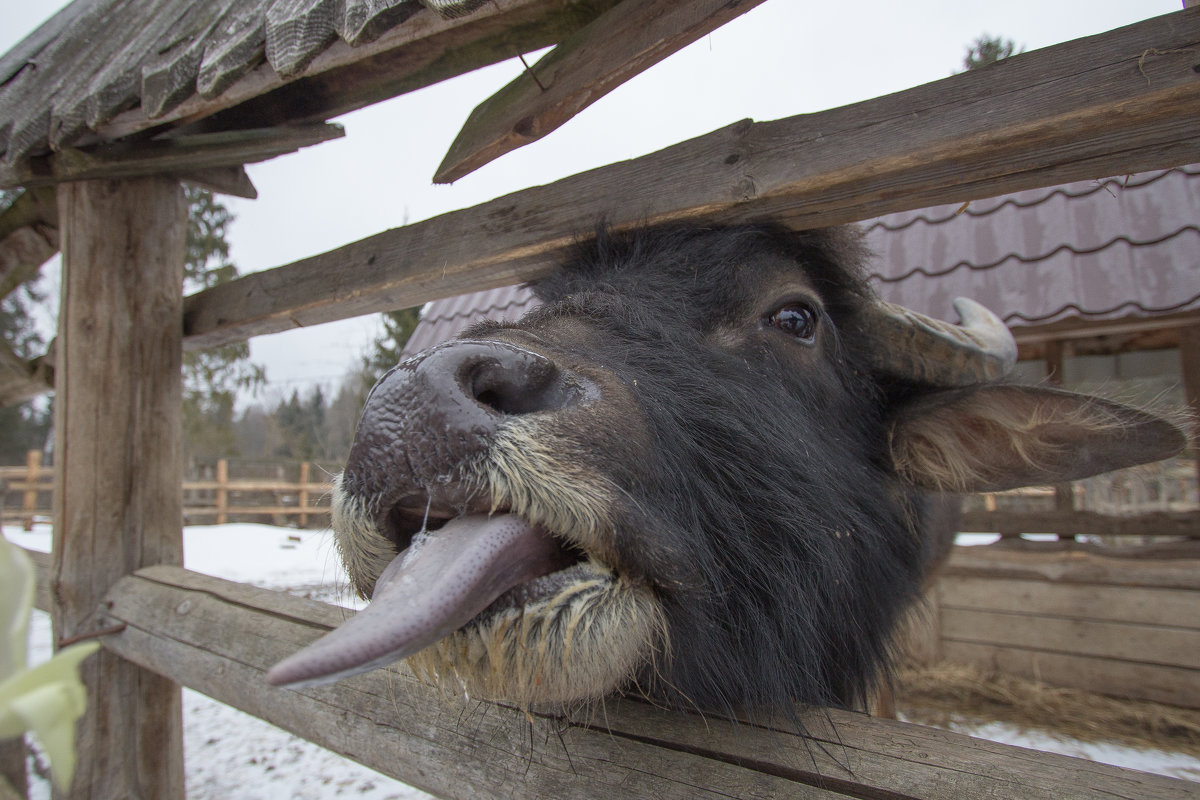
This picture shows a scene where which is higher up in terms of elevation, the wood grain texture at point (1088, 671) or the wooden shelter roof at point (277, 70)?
the wooden shelter roof at point (277, 70)

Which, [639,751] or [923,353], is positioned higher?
[923,353]

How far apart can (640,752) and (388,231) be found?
2.10 meters

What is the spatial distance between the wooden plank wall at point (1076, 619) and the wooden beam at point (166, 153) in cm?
471

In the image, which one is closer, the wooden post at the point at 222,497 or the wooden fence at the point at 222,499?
the wooden fence at the point at 222,499

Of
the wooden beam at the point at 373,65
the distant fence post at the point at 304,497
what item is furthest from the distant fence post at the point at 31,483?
the wooden beam at the point at 373,65

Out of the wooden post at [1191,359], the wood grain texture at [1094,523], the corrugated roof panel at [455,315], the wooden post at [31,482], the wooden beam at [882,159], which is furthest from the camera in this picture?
the wooden post at [31,482]

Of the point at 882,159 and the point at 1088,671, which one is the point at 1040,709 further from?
the point at 882,159

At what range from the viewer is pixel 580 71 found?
6.30 ft

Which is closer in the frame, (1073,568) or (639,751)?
(639,751)

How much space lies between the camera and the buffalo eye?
2168mm

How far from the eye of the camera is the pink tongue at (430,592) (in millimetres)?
860

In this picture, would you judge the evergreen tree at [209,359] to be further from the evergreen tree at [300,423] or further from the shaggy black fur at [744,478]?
the shaggy black fur at [744,478]

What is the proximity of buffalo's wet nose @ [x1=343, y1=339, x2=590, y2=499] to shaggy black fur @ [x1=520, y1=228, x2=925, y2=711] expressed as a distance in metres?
0.25

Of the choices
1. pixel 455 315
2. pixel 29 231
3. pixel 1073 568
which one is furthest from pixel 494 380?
pixel 455 315
